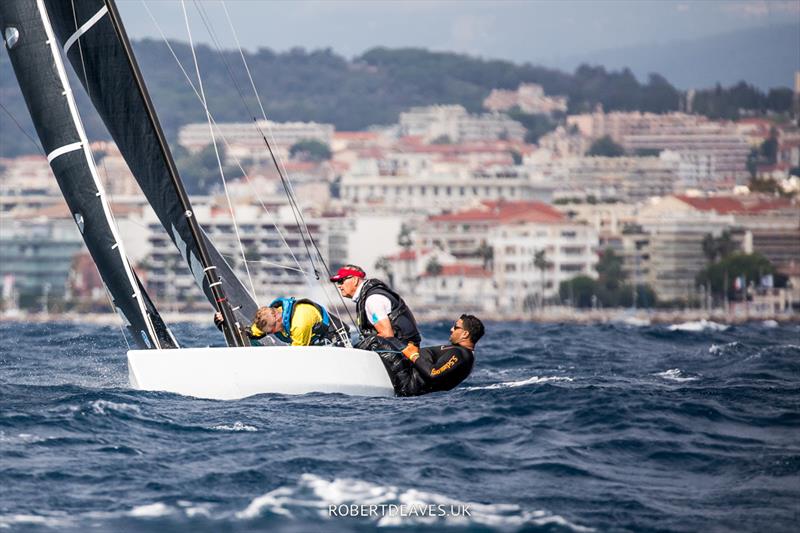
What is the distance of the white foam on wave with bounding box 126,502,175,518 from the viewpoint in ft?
25.0

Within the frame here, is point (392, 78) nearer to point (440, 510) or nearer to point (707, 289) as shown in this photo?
point (707, 289)

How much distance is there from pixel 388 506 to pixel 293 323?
10.9ft

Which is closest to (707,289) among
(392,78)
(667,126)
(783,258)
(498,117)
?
(783,258)

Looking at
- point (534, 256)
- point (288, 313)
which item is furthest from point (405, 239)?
point (288, 313)

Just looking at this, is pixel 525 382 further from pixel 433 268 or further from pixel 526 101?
pixel 526 101

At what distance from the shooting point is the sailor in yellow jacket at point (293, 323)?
10.8m

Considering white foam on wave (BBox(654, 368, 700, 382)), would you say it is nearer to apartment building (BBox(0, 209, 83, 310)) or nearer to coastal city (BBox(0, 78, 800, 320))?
coastal city (BBox(0, 78, 800, 320))

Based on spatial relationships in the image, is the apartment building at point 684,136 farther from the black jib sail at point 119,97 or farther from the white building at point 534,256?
the black jib sail at point 119,97

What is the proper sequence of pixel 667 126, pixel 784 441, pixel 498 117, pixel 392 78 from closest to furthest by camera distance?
pixel 784 441
pixel 667 126
pixel 498 117
pixel 392 78

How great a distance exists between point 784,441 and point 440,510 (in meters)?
2.91

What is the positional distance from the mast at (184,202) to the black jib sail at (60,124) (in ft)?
1.64

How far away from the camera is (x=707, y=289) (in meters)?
84.8

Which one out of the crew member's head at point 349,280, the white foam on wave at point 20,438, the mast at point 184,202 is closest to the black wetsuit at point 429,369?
the crew member's head at point 349,280

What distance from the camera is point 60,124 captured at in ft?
36.3
